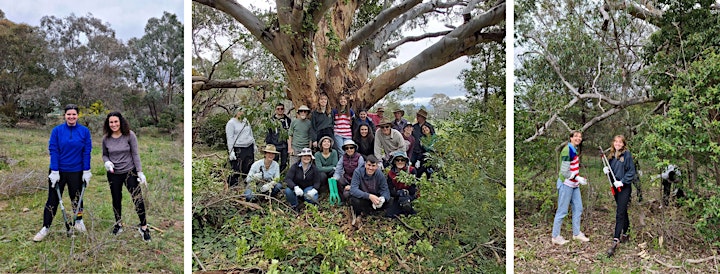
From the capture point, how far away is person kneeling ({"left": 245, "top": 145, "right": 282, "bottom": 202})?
3.30 meters

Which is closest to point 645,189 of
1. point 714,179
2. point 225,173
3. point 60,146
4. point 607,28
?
point 714,179

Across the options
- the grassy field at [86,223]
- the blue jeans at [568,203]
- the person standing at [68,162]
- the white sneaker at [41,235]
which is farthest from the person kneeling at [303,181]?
the blue jeans at [568,203]

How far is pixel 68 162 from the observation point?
108 inches

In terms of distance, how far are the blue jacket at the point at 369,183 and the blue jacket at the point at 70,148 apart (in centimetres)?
180

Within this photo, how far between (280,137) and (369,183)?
996 millimetres

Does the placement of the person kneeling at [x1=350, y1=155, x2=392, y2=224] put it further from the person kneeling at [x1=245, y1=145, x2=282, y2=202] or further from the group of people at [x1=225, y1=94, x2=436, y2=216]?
the person kneeling at [x1=245, y1=145, x2=282, y2=202]

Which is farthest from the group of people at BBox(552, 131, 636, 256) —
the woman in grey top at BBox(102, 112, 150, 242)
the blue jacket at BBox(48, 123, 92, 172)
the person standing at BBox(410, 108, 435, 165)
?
the blue jacket at BBox(48, 123, 92, 172)

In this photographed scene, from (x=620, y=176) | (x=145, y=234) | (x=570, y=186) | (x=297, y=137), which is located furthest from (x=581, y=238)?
(x=145, y=234)

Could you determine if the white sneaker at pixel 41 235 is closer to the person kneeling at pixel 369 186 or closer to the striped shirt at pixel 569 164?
the person kneeling at pixel 369 186

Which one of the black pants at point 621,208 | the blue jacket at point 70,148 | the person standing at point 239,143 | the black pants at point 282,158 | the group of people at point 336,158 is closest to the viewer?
the blue jacket at point 70,148

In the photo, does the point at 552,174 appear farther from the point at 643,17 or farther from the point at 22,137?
the point at 22,137

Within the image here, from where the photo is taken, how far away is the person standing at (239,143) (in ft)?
11.4

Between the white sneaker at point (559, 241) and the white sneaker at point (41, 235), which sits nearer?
the white sneaker at point (41, 235)

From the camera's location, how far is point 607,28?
3490 millimetres
